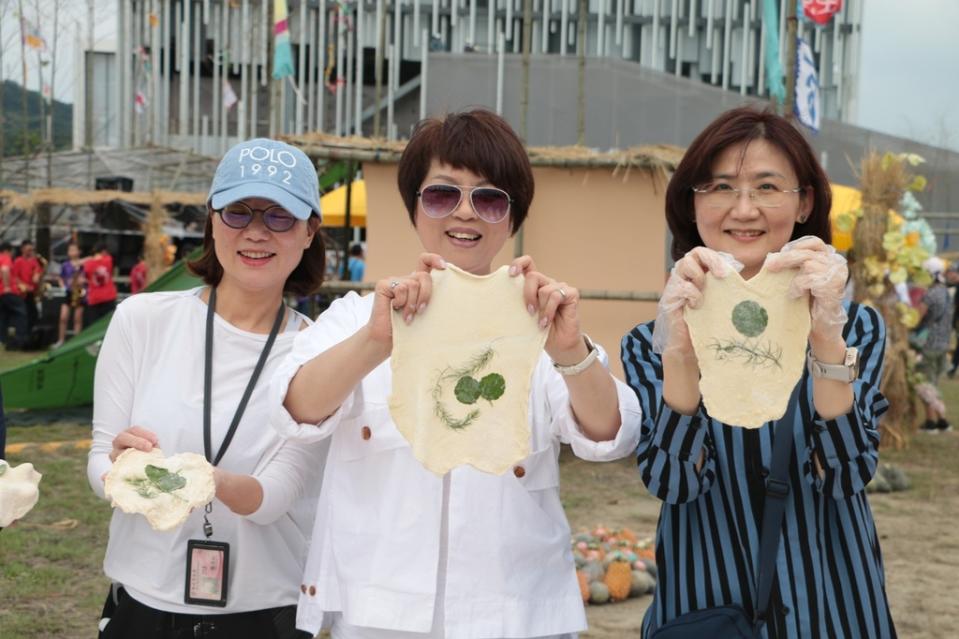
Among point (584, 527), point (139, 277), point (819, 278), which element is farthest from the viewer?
point (139, 277)

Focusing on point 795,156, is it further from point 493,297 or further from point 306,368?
point 306,368

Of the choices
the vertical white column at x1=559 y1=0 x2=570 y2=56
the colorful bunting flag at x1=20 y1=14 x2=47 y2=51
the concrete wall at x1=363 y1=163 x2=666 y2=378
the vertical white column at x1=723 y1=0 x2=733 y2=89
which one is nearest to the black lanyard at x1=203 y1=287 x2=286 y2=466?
the concrete wall at x1=363 y1=163 x2=666 y2=378

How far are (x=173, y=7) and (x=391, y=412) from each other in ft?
116

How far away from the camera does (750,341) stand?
206 centimetres

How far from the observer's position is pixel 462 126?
7.20ft

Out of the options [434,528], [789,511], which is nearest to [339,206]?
[434,528]

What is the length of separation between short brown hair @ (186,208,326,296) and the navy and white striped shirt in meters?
0.94

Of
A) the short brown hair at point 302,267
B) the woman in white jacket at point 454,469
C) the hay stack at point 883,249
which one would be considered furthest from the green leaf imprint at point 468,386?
the hay stack at point 883,249

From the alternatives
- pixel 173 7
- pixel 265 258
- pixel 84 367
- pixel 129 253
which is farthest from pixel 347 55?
pixel 265 258

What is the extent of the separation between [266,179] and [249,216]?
0.31ft

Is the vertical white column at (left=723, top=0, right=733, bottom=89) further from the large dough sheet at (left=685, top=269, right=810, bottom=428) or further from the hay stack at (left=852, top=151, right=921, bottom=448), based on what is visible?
the large dough sheet at (left=685, top=269, right=810, bottom=428)

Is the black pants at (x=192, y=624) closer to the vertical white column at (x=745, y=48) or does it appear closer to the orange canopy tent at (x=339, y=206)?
the orange canopy tent at (x=339, y=206)

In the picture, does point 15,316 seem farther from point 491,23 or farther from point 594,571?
point 491,23

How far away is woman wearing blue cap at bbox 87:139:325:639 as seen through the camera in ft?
7.68
